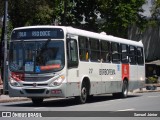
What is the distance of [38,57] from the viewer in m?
→ 21.3

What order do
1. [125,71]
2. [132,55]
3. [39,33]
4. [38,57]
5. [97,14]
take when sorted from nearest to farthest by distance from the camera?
[38,57]
[39,33]
[125,71]
[132,55]
[97,14]

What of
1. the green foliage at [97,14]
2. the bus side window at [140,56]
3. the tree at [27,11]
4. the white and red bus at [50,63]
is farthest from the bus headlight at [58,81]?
the green foliage at [97,14]

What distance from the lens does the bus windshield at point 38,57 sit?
21.1 meters

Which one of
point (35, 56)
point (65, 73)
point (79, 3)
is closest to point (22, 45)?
point (35, 56)

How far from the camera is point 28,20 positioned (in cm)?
4578

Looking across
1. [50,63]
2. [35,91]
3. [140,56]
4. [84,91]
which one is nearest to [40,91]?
[35,91]

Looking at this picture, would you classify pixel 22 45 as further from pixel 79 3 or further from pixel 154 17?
pixel 154 17

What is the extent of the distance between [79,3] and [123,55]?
26.6m

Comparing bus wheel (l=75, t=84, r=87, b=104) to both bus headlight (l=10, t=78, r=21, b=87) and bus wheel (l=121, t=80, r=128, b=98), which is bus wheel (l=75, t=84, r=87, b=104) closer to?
bus headlight (l=10, t=78, r=21, b=87)

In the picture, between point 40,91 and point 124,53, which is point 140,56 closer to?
point 124,53

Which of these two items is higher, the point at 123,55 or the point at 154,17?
the point at 154,17

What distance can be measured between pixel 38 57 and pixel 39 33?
1.09 m

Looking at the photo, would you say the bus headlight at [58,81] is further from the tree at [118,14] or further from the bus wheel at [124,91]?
the tree at [118,14]

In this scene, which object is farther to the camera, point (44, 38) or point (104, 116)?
point (44, 38)
